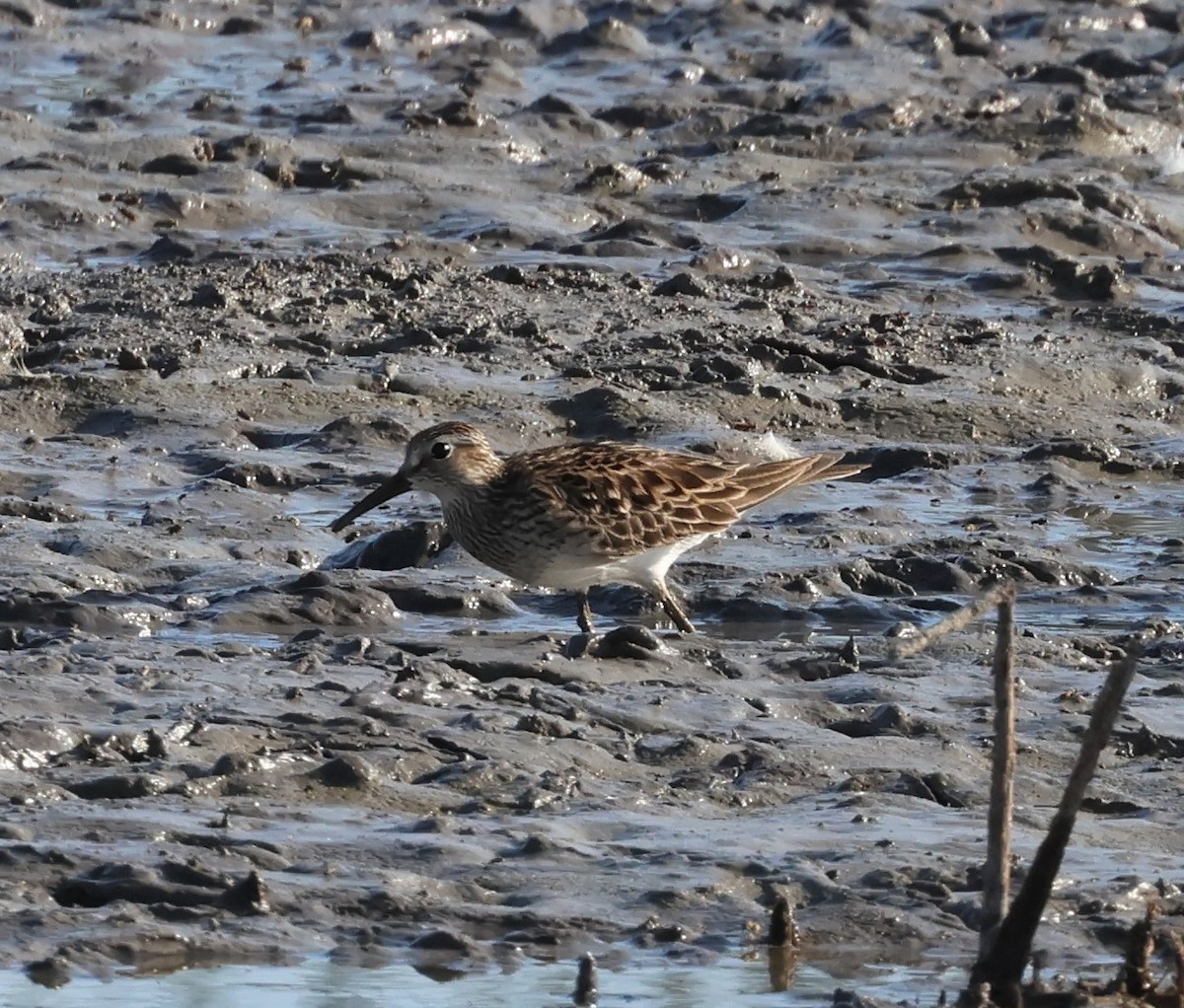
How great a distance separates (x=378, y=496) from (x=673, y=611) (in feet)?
3.94

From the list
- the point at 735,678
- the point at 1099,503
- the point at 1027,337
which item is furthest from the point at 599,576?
the point at 1027,337

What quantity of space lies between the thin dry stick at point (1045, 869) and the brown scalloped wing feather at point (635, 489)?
11.5 ft

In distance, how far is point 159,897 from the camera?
5.59 metres

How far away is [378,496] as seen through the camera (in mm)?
8844

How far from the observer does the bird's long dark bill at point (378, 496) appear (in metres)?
8.80

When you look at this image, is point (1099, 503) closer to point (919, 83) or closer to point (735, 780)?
point (735, 780)

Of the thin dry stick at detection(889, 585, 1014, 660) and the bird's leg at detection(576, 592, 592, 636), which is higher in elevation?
the thin dry stick at detection(889, 585, 1014, 660)

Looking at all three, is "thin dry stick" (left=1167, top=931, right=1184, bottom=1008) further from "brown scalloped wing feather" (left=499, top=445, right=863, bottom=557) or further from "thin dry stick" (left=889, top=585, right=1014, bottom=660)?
"brown scalloped wing feather" (left=499, top=445, right=863, bottom=557)

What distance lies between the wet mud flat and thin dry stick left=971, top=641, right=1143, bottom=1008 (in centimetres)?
75

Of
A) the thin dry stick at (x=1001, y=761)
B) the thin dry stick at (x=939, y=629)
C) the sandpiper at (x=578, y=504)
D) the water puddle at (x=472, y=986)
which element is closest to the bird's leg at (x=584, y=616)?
the sandpiper at (x=578, y=504)

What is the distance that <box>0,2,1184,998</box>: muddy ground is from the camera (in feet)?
19.3

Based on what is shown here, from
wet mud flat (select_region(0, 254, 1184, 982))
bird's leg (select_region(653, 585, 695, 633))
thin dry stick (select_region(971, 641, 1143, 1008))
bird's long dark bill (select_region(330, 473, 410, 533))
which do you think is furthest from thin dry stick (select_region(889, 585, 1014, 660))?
bird's long dark bill (select_region(330, 473, 410, 533))

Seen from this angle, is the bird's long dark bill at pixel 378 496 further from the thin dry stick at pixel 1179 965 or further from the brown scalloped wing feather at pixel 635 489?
the thin dry stick at pixel 1179 965

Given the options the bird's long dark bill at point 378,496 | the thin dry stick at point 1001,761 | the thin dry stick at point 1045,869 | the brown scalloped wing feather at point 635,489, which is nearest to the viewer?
the thin dry stick at point 1045,869
